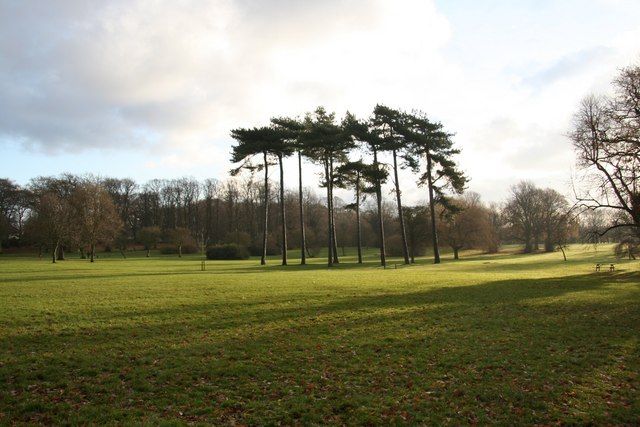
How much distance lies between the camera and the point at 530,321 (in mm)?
15250

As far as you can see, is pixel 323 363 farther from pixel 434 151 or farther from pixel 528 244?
pixel 528 244

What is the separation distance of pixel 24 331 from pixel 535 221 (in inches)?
3341

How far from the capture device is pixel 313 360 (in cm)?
1036

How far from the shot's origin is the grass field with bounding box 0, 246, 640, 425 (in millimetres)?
7527

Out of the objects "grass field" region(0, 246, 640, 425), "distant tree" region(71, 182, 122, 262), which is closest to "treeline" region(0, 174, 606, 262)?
"distant tree" region(71, 182, 122, 262)

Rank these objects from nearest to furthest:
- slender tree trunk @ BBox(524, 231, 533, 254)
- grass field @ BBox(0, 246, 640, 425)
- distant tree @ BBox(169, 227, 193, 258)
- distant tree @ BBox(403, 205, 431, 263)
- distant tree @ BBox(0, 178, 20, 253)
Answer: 1. grass field @ BBox(0, 246, 640, 425)
2. distant tree @ BBox(403, 205, 431, 263)
3. distant tree @ BBox(169, 227, 193, 258)
4. slender tree trunk @ BBox(524, 231, 533, 254)
5. distant tree @ BBox(0, 178, 20, 253)

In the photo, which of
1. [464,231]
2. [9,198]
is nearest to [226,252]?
[464,231]

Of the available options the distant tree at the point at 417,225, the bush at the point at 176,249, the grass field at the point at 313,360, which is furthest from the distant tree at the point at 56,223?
the distant tree at the point at 417,225

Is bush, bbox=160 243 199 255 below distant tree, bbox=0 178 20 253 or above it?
below

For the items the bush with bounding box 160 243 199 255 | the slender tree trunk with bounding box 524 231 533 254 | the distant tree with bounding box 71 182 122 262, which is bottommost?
the slender tree trunk with bounding box 524 231 533 254

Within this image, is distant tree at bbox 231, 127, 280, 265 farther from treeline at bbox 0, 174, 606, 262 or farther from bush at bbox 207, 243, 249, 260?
bush at bbox 207, 243, 249, 260

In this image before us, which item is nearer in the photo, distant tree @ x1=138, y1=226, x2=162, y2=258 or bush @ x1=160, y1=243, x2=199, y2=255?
bush @ x1=160, y1=243, x2=199, y2=255

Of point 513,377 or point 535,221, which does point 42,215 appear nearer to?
point 513,377

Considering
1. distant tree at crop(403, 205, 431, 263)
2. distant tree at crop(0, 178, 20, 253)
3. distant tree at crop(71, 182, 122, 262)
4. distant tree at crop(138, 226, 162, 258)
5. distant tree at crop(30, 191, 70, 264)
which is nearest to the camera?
distant tree at crop(30, 191, 70, 264)
